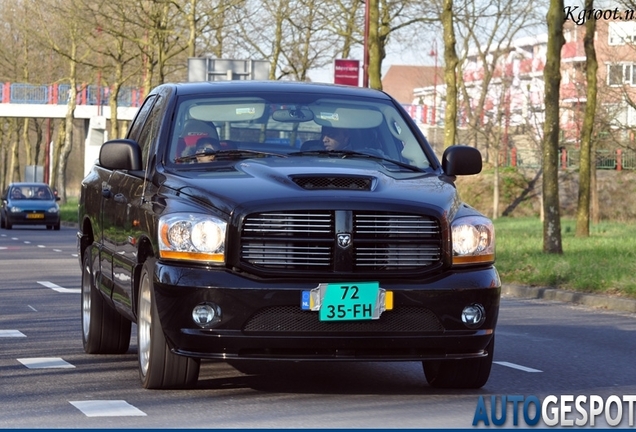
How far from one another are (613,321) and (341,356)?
7227 mm

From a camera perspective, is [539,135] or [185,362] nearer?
[185,362]

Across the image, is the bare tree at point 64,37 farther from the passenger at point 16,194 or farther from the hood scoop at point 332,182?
the hood scoop at point 332,182

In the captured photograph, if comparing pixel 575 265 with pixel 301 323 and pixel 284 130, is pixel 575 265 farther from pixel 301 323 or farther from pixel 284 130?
pixel 301 323

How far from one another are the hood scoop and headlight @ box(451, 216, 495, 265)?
0.57m

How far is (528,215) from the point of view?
49969 mm

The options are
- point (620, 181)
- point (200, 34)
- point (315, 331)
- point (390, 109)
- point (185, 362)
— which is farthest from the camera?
point (620, 181)

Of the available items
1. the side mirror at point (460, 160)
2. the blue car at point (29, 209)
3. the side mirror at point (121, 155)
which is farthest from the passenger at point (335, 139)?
the blue car at point (29, 209)

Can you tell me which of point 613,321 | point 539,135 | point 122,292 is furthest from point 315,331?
point 539,135

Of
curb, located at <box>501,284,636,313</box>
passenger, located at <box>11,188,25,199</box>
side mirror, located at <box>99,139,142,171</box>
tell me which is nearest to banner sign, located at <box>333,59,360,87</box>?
curb, located at <box>501,284,636,313</box>

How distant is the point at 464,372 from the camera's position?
8320 mm

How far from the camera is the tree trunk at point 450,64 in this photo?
28516 mm

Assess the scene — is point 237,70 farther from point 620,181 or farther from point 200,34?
point 620,181

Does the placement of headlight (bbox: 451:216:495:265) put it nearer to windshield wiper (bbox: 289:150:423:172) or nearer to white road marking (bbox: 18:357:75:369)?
windshield wiper (bbox: 289:150:423:172)

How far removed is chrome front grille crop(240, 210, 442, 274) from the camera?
25.0ft
